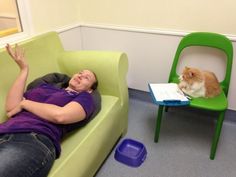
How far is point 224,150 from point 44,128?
1.40m

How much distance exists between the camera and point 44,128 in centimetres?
126

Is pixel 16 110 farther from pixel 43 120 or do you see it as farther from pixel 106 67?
pixel 106 67

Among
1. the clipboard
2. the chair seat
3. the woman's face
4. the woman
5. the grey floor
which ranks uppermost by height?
the woman's face

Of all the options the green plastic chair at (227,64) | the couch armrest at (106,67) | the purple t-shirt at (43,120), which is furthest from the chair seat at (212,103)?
the purple t-shirt at (43,120)

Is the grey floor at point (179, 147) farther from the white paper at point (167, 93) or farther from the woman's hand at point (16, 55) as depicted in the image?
the woman's hand at point (16, 55)

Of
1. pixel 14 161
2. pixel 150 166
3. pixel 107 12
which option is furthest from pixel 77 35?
pixel 14 161

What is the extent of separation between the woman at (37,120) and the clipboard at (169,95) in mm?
474

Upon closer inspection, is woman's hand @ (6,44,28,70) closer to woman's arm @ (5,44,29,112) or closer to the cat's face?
woman's arm @ (5,44,29,112)

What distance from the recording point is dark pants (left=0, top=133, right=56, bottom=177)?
1.02 metres

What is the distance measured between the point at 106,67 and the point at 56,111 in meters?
0.60

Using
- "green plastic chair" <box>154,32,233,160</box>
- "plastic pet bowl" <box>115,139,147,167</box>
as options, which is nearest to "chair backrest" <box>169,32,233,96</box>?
"green plastic chair" <box>154,32,233,160</box>

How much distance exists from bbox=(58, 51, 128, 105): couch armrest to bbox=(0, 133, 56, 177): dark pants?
69cm

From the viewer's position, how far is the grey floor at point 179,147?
1652mm

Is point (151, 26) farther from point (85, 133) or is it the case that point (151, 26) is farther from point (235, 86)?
point (85, 133)
